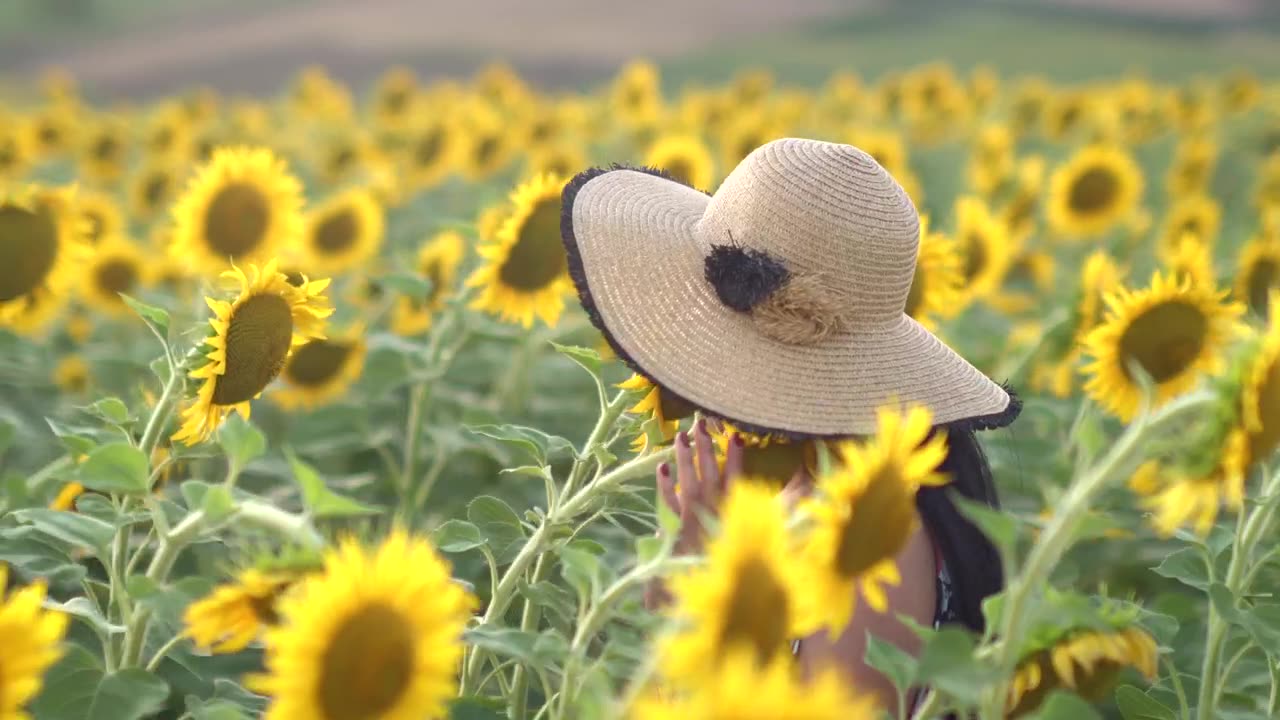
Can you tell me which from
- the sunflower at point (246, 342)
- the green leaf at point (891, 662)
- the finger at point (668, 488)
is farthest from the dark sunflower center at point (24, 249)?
the green leaf at point (891, 662)

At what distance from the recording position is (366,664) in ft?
4.05

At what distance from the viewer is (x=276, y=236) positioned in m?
3.12

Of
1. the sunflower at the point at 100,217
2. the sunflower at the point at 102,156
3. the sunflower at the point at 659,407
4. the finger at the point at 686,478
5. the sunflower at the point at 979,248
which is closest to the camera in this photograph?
the finger at the point at 686,478

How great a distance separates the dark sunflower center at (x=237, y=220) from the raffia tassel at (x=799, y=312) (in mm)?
1658

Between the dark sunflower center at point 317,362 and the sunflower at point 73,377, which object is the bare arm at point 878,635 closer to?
the dark sunflower center at point 317,362

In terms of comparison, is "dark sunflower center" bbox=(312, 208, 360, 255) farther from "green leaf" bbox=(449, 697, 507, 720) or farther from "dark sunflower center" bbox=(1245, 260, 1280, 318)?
"green leaf" bbox=(449, 697, 507, 720)

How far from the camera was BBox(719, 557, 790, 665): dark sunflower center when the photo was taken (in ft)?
3.79

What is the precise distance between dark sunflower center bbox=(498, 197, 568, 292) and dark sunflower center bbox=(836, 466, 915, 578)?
1469 mm

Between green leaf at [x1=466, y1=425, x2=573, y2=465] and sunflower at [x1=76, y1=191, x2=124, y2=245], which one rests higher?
green leaf at [x1=466, y1=425, x2=573, y2=465]

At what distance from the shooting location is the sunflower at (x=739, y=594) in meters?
1.14

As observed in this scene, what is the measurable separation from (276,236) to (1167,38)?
18488 mm

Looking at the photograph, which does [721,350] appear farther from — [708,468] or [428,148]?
[428,148]

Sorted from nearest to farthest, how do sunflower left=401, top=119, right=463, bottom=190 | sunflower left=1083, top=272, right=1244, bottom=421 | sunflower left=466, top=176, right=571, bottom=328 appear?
sunflower left=1083, top=272, right=1244, bottom=421 < sunflower left=466, top=176, right=571, bottom=328 < sunflower left=401, top=119, right=463, bottom=190

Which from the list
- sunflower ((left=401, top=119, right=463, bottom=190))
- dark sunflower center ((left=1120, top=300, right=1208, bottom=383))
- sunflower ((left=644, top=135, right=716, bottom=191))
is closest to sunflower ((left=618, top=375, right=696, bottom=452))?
dark sunflower center ((left=1120, top=300, right=1208, bottom=383))
